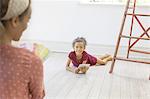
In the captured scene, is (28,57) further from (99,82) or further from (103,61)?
(103,61)

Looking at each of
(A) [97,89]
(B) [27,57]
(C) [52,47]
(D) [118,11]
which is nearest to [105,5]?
(D) [118,11]

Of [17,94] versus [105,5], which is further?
[105,5]

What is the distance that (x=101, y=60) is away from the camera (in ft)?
12.1

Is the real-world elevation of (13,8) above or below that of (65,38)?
above

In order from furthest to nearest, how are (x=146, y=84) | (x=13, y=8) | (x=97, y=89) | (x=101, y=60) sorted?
1. (x=101, y=60)
2. (x=146, y=84)
3. (x=97, y=89)
4. (x=13, y=8)

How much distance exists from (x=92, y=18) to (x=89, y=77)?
1.39 meters

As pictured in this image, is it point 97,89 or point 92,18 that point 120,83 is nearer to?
point 97,89

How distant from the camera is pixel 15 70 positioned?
807mm

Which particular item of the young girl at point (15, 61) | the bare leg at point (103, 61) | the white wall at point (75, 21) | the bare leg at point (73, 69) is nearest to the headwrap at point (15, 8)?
the young girl at point (15, 61)

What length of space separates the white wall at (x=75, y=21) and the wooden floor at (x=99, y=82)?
710mm

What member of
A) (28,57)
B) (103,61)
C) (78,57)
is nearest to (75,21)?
(103,61)

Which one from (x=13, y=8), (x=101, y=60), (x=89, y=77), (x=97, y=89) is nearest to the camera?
(x=13, y=8)

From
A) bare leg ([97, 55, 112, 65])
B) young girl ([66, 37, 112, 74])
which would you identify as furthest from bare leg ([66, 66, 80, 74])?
bare leg ([97, 55, 112, 65])

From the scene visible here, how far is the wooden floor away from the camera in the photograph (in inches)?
99.8
